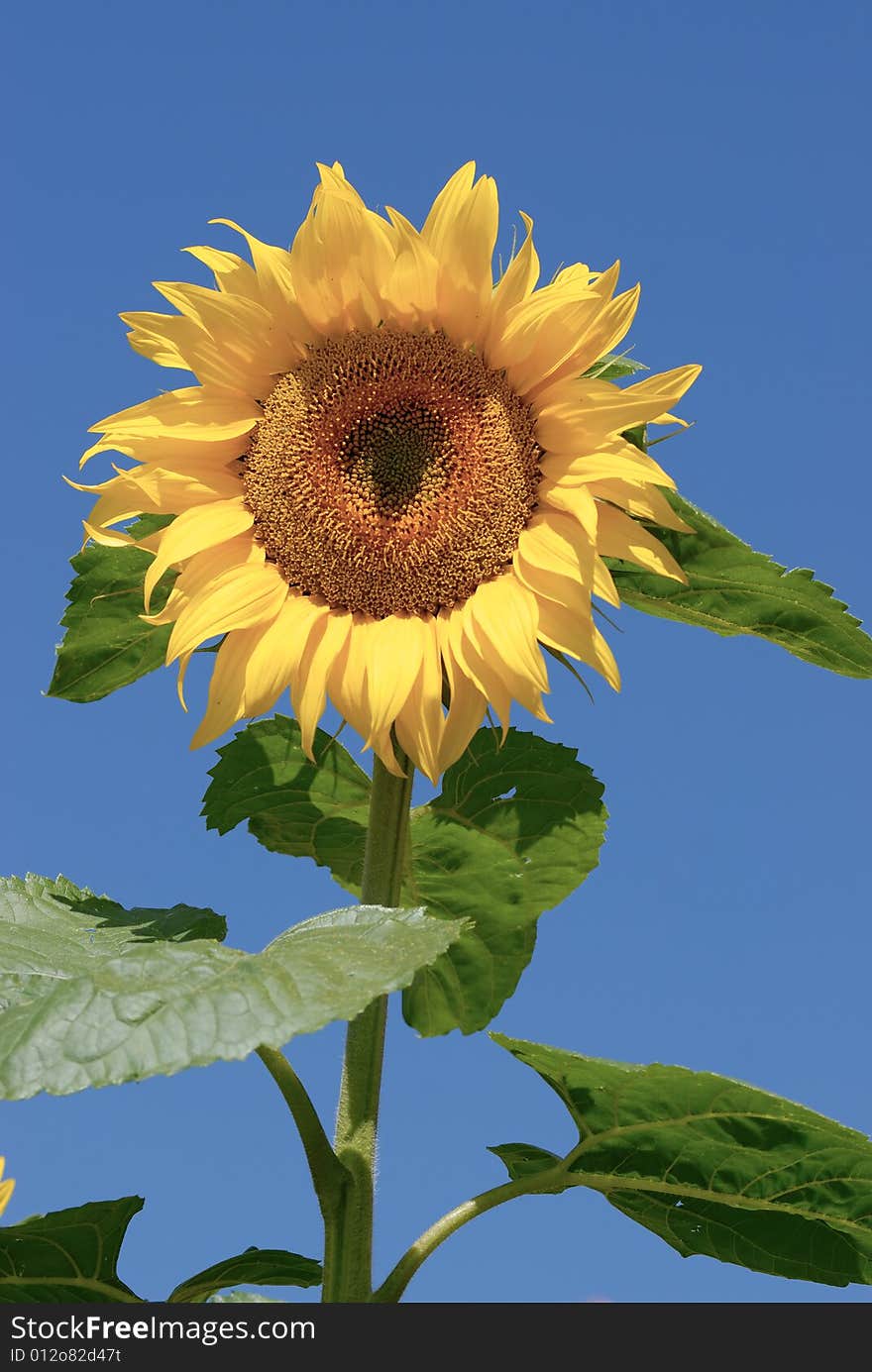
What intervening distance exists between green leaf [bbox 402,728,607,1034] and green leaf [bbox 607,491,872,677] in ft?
1.41

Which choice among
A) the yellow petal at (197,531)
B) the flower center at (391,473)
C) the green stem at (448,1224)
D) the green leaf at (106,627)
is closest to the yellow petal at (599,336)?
the flower center at (391,473)

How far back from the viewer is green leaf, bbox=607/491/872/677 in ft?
11.4

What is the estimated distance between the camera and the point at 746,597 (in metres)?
3.48

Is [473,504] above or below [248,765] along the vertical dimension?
above

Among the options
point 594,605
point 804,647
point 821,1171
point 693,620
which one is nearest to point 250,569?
point 594,605

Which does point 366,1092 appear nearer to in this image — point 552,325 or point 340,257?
point 552,325

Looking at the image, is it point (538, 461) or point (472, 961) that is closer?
point (538, 461)

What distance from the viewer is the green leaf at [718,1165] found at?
11.0ft

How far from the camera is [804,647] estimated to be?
3510 millimetres

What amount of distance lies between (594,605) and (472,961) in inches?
40.2

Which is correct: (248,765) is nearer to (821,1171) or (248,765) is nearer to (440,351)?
(440,351)

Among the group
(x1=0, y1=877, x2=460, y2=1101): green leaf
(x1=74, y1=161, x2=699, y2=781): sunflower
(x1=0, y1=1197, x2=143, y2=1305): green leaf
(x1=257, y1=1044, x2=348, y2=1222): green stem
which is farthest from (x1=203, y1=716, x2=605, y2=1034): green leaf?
(x1=0, y1=1197, x2=143, y2=1305): green leaf

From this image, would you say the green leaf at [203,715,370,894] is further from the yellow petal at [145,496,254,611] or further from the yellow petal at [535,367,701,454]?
the yellow petal at [535,367,701,454]

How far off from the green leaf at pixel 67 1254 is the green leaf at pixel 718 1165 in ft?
Answer: 3.24
